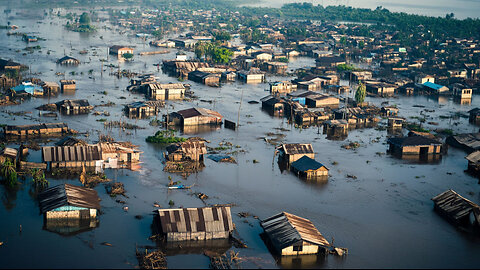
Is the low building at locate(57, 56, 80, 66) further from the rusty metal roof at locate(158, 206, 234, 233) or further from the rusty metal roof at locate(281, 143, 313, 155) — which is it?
the rusty metal roof at locate(158, 206, 234, 233)

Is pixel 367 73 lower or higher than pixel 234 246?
higher

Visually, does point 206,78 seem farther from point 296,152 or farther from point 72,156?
point 72,156

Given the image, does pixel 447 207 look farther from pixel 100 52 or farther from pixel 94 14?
pixel 94 14

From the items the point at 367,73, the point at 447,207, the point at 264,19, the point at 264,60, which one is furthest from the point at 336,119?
the point at 264,19

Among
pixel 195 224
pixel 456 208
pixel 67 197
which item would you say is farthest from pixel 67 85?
pixel 456 208

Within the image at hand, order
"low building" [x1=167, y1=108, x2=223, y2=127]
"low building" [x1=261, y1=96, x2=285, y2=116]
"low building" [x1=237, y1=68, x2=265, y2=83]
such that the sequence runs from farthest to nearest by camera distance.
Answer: "low building" [x1=237, y1=68, x2=265, y2=83] < "low building" [x1=261, y1=96, x2=285, y2=116] < "low building" [x1=167, y1=108, x2=223, y2=127]

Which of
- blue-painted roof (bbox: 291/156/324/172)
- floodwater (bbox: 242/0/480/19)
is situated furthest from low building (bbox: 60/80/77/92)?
floodwater (bbox: 242/0/480/19)
